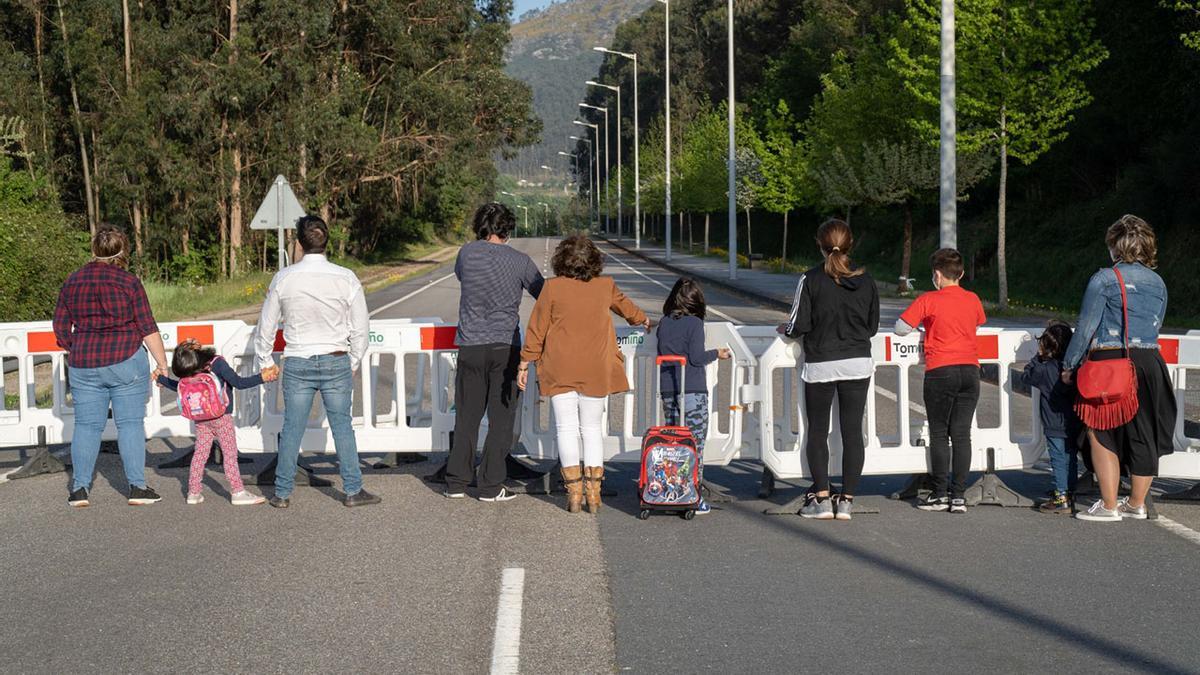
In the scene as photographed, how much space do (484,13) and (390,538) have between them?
189 ft

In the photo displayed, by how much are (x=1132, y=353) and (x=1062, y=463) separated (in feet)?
2.86

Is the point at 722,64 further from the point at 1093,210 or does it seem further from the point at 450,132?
the point at 1093,210

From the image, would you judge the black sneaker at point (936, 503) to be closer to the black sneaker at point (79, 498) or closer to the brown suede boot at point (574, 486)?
the brown suede boot at point (574, 486)

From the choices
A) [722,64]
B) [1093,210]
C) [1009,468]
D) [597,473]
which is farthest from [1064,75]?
[722,64]

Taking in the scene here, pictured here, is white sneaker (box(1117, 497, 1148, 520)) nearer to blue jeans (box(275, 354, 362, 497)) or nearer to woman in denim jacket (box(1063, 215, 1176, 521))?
woman in denim jacket (box(1063, 215, 1176, 521))

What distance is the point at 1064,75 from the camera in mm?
26719

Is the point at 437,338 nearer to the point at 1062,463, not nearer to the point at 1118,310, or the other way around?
the point at 1062,463

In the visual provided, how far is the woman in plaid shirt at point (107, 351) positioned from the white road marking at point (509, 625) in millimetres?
3043

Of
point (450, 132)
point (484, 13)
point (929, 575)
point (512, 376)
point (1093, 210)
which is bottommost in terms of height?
point (929, 575)

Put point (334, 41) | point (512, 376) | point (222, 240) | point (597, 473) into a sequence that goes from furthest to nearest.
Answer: point (334, 41) < point (222, 240) < point (512, 376) < point (597, 473)

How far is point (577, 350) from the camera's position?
823cm

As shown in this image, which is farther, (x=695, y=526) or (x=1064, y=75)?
(x=1064, y=75)

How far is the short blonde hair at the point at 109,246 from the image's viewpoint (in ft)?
28.0

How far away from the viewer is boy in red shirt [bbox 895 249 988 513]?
27.5 ft
